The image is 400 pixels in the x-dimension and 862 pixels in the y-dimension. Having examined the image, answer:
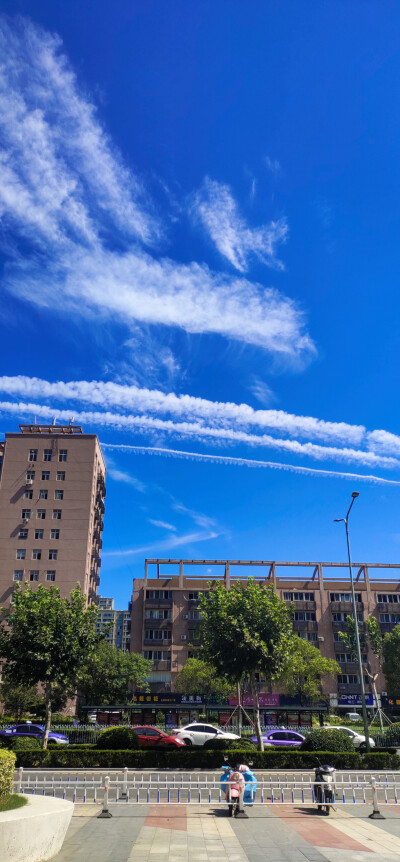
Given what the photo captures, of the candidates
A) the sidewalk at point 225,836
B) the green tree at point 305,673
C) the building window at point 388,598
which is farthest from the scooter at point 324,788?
the building window at point 388,598

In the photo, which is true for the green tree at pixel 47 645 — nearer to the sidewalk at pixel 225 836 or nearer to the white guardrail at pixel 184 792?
the white guardrail at pixel 184 792

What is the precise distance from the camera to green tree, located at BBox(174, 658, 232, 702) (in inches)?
2212

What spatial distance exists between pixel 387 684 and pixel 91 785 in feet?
168

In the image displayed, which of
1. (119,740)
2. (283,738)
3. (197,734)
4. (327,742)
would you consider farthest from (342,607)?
(119,740)

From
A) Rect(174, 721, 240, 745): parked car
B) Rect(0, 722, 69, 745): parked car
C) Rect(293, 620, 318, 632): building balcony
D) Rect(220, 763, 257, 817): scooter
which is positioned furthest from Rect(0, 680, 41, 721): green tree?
Rect(220, 763, 257, 817): scooter

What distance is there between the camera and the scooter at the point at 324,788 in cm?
1578

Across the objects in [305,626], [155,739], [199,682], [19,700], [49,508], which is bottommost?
[155,739]

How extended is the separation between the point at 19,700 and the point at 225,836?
3750 centimetres

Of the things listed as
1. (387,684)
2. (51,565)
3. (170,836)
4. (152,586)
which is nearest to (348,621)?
(387,684)

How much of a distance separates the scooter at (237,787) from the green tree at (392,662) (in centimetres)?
5074

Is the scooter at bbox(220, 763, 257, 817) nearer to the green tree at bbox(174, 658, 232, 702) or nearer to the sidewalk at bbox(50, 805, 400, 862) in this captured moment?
the sidewalk at bbox(50, 805, 400, 862)

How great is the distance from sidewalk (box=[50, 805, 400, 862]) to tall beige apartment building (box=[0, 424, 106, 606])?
156 ft

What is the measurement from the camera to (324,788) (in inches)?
626

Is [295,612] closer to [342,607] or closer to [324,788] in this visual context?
[342,607]
